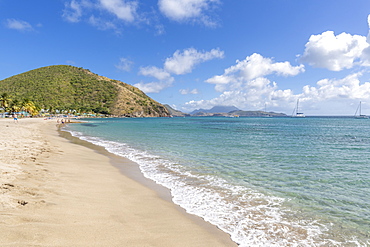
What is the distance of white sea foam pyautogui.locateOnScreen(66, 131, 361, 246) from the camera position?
5418 millimetres

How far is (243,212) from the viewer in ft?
22.9

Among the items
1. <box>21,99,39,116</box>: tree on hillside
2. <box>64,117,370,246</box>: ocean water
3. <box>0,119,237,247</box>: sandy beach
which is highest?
<box>21,99,39,116</box>: tree on hillside

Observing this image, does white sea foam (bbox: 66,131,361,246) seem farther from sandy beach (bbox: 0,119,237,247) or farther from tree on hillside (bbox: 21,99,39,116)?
tree on hillside (bbox: 21,99,39,116)

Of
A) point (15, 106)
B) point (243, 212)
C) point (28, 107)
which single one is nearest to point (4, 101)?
point (15, 106)

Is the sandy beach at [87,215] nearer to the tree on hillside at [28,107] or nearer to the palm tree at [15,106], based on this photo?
the palm tree at [15,106]

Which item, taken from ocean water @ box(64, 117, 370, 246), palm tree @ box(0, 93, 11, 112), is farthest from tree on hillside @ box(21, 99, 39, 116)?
ocean water @ box(64, 117, 370, 246)

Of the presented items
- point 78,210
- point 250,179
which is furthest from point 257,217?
point 78,210

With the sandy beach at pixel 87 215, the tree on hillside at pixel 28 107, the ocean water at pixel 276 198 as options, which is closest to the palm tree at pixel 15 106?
the tree on hillside at pixel 28 107

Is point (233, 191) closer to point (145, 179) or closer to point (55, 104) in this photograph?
point (145, 179)

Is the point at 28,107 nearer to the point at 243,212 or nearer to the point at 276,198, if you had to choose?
the point at 243,212

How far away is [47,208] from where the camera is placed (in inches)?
226

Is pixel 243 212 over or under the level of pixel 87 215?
under

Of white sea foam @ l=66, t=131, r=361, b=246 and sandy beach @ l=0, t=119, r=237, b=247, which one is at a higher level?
sandy beach @ l=0, t=119, r=237, b=247

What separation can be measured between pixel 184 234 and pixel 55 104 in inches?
8095
